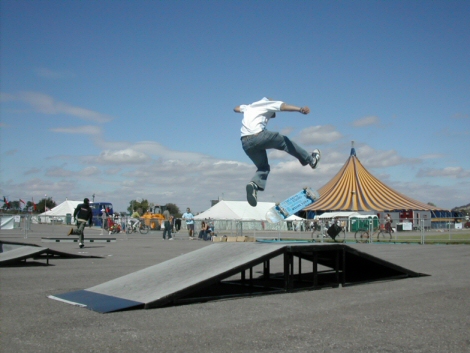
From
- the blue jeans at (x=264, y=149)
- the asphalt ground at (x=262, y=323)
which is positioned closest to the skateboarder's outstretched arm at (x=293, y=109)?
the blue jeans at (x=264, y=149)

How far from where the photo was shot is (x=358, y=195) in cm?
4369

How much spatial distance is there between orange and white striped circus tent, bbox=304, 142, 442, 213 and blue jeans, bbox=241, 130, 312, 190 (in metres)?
31.8

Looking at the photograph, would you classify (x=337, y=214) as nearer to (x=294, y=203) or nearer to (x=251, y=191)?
(x=294, y=203)

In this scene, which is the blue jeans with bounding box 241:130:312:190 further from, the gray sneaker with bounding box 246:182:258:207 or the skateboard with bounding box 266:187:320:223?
the skateboard with bounding box 266:187:320:223

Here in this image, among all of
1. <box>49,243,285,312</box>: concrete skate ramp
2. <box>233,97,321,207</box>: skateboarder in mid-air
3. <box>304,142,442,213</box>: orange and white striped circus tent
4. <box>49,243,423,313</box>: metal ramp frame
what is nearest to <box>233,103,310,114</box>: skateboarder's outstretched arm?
<box>233,97,321,207</box>: skateboarder in mid-air

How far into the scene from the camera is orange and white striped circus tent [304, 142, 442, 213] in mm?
41562

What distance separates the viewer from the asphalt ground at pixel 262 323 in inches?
169

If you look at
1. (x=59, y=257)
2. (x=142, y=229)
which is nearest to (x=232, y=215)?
(x=142, y=229)

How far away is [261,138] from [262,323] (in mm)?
4945

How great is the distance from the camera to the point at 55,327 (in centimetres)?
495

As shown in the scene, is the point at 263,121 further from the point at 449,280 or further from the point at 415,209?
the point at 415,209

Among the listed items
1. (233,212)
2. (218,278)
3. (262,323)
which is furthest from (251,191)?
(233,212)

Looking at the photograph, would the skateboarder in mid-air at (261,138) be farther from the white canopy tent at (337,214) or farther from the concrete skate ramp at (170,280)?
the white canopy tent at (337,214)

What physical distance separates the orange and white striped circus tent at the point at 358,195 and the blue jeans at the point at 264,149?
3184 centimetres
